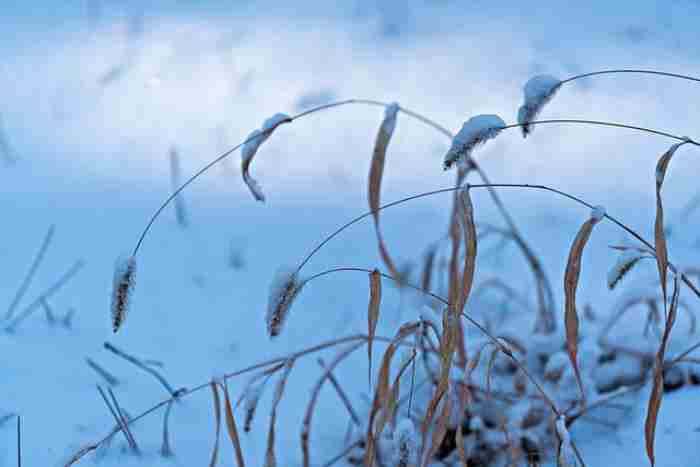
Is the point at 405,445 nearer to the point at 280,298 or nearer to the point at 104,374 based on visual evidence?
the point at 280,298

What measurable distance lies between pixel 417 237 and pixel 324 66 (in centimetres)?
52

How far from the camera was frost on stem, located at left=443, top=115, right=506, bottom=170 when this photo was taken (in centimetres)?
67

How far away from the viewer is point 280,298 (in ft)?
2.49

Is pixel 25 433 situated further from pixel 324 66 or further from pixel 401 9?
pixel 401 9

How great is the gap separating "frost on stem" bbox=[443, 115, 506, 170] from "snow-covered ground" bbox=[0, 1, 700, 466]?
48cm

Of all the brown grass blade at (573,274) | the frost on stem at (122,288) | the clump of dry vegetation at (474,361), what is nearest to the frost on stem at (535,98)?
the clump of dry vegetation at (474,361)

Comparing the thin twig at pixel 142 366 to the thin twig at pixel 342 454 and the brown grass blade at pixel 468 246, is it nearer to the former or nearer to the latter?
the thin twig at pixel 342 454

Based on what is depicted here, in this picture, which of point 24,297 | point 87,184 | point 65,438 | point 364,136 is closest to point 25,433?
point 65,438

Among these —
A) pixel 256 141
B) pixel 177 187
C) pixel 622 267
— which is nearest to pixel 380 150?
pixel 256 141

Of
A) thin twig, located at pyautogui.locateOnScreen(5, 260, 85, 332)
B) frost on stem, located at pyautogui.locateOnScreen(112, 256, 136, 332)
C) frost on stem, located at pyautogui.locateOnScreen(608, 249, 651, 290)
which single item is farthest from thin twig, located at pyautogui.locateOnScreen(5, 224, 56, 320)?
frost on stem, located at pyautogui.locateOnScreen(608, 249, 651, 290)

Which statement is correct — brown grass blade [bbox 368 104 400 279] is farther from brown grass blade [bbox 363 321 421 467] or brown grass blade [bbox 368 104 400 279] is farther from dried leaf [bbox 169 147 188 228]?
dried leaf [bbox 169 147 188 228]

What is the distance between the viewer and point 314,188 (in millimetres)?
1546

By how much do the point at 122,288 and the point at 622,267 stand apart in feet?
1.53

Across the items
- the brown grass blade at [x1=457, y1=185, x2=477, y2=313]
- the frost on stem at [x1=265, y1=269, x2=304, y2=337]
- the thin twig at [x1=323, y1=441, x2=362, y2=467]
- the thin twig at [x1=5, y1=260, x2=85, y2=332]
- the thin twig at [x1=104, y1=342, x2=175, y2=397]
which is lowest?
the thin twig at [x1=323, y1=441, x2=362, y2=467]
